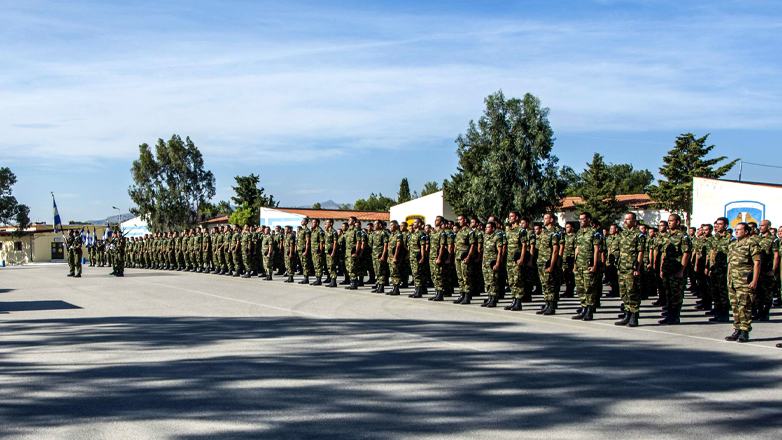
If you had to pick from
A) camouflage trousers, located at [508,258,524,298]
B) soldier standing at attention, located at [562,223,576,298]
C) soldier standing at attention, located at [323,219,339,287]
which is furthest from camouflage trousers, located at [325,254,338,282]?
camouflage trousers, located at [508,258,524,298]

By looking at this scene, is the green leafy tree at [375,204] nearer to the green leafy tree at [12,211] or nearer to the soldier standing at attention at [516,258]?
the green leafy tree at [12,211]

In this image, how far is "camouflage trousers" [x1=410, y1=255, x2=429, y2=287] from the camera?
15.2 metres

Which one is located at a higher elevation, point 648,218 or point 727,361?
point 648,218

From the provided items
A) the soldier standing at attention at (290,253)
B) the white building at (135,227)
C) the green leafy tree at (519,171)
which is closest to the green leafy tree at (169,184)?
the white building at (135,227)

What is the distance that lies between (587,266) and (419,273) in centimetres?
529

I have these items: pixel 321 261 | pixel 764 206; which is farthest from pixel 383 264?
pixel 764 206

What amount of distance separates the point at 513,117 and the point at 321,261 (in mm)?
37401

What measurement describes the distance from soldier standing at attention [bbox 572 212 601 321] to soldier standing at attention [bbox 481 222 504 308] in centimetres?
202

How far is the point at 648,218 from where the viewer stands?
50969 mm

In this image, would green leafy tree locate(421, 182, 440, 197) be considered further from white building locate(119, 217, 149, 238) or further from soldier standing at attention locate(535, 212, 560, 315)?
soldier standing at attention locate(535, 212, 560, 315)

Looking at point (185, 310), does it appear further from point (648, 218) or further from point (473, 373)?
point (648, 218)

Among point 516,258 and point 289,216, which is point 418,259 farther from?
point 289,216

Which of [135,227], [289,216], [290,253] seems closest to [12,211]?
[135,227]

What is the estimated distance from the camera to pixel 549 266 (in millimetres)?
11633
